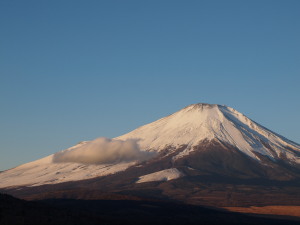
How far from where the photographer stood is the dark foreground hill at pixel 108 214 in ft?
190

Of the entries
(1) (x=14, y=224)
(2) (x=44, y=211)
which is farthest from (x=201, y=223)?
(1) (x=14, y=224)

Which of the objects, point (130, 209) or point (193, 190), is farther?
point (193, 190)

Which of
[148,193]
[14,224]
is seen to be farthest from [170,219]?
[148,193]

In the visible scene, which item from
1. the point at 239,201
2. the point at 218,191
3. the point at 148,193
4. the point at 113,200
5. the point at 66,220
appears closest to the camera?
the point at 66,220

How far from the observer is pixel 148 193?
18112cm

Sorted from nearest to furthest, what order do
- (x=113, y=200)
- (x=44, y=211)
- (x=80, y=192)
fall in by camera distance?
(x=44, y=211)
(x=113, y=200)
(x=80, y=192)

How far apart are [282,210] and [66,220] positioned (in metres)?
93.2

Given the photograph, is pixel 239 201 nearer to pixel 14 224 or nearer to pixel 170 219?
pixel 170 219

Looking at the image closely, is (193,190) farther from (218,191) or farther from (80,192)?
(80,192)

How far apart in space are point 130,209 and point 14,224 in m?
52.4

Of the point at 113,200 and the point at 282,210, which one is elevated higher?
the point at 113,200

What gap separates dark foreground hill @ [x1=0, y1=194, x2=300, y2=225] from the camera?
190ft

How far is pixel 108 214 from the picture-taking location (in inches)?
3580

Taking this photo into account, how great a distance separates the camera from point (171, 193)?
619 ft
